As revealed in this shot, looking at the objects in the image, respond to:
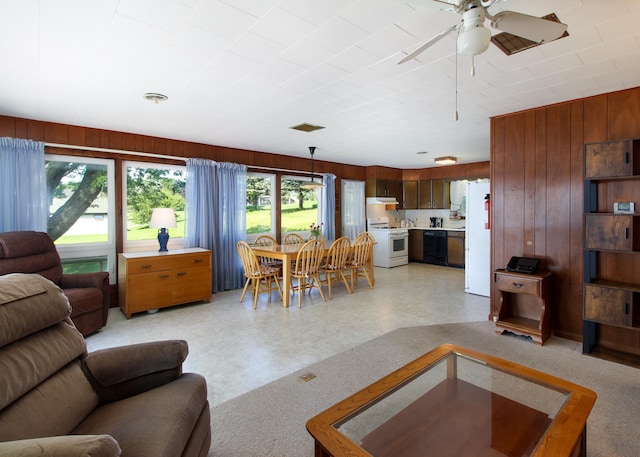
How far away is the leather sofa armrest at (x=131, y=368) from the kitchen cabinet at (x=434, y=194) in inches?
286

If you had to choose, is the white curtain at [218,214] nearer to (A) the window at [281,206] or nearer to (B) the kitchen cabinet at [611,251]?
(A) the window at [281,206]

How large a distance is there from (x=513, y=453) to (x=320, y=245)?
349cm

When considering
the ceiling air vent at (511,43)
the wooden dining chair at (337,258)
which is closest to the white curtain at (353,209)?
the wooden dining chair at (337,258)

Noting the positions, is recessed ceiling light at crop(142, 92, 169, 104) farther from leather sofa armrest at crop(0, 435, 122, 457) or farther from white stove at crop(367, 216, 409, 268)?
white stove at crop(367, 216, 409, 268)

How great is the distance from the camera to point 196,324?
3799 millimetres

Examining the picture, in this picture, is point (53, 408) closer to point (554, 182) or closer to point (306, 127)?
point (306, 127)

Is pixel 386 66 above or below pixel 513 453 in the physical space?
above

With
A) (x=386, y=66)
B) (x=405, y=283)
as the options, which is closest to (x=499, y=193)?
(x=386, y=66)

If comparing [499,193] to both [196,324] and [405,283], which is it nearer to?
[405,283]

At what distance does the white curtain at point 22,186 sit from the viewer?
363 centimetres

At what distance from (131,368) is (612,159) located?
380cm

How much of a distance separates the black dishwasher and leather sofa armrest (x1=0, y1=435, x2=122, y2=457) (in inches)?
293

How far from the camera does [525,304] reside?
3600 millimetres

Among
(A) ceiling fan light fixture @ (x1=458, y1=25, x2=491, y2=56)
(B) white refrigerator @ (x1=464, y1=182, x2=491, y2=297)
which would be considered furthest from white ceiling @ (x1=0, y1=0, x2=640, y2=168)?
(B) white refrigerator @ (x1=464, y1=182, x2=491, y2=297)
